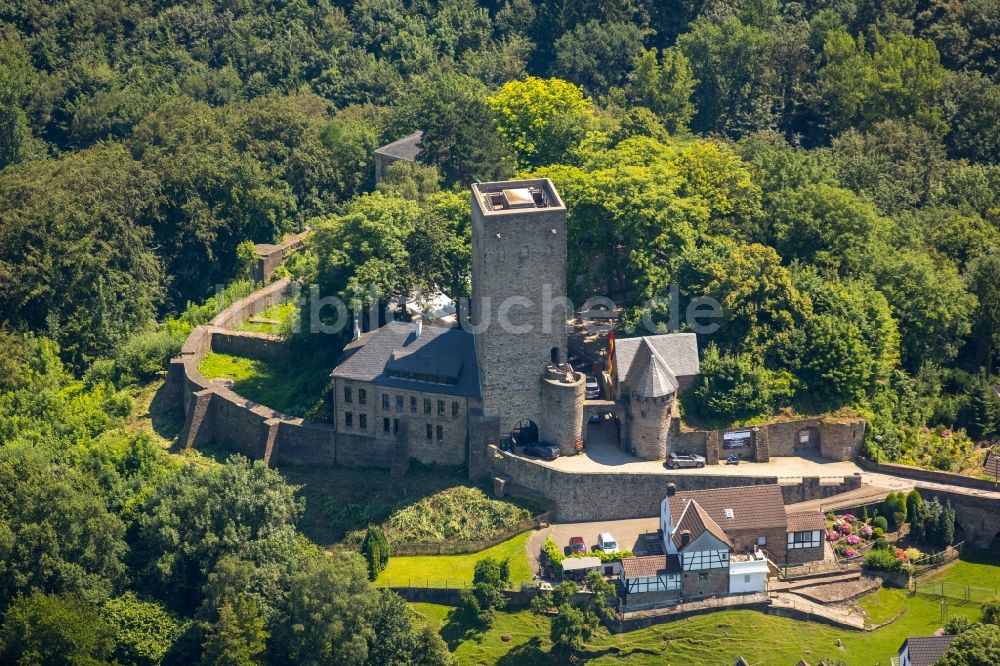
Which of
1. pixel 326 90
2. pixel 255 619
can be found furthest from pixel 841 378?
pixel 326 90

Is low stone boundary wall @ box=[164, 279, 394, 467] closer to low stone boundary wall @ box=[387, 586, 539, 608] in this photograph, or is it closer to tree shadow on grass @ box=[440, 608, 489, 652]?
low stone boundary wall @ box=[387, 586, 539, 608]

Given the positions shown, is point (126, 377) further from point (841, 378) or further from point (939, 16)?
point (939, 16)

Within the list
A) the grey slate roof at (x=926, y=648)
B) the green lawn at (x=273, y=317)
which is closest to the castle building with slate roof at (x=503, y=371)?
the green lawn at (x=273, y=317)

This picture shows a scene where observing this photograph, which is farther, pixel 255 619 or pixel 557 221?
pixel 557 221

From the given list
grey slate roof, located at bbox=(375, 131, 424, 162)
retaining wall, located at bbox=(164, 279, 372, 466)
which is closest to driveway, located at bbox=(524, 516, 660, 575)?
retaining wall, located at bbox=(164, 279, 372, 466)

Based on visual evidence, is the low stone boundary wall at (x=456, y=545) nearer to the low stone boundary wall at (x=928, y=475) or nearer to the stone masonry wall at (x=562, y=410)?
the stone masonry wall at (x=562, y=410)

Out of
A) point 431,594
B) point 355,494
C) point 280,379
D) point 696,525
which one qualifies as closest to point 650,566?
point 696,525
